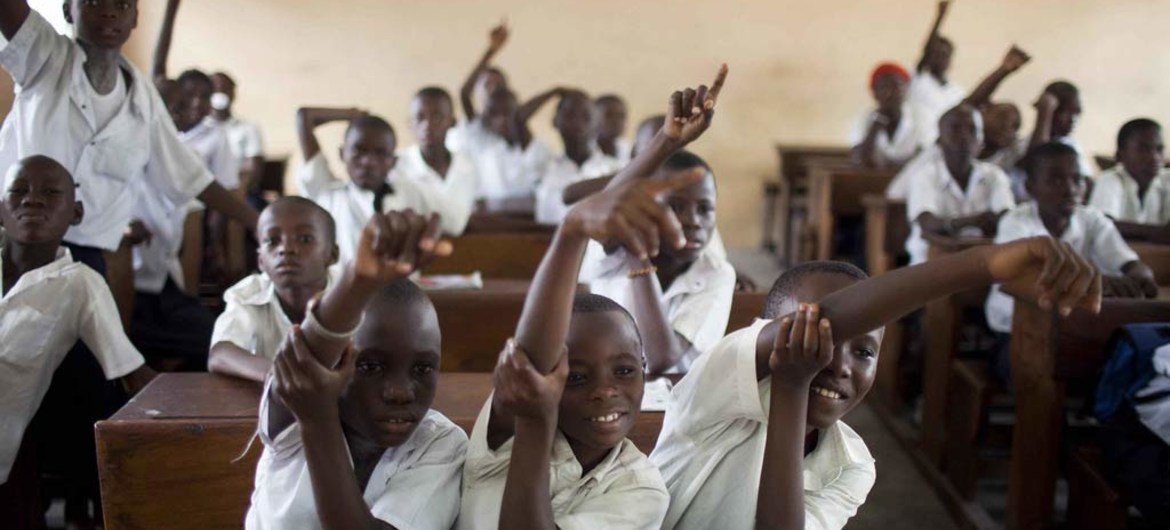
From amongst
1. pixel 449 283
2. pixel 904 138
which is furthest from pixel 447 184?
pixel 904 138

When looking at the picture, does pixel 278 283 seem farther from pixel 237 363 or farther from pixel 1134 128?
pixel 1134 128

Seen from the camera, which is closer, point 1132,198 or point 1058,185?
point 1058,185

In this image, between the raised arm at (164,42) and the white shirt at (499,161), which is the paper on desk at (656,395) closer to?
the raised arm at (164,42)

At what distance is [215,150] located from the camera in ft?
16.4

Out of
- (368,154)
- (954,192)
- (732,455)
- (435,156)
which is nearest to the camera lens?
(732,455)

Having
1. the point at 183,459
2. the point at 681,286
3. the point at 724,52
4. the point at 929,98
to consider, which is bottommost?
the point at 183,459

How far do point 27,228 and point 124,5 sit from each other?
0.70 meters

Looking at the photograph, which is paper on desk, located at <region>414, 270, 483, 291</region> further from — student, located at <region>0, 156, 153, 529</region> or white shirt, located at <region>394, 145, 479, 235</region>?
student, located at <region>0, 156, 153, 529</region>

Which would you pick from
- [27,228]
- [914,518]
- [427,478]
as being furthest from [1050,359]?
[27,228]

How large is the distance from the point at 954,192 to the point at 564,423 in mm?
3529

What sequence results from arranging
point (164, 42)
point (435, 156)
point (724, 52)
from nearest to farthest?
point (164, 42)
point (435, 156)
point (724, 52)

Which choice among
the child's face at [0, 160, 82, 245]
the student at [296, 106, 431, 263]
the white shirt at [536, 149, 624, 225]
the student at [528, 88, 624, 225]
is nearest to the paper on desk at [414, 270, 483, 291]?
the student at [296, 106, 431, 263]

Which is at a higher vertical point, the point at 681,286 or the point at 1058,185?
the point at 1058,185

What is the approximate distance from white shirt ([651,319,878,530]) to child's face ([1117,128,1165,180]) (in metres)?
3.46
